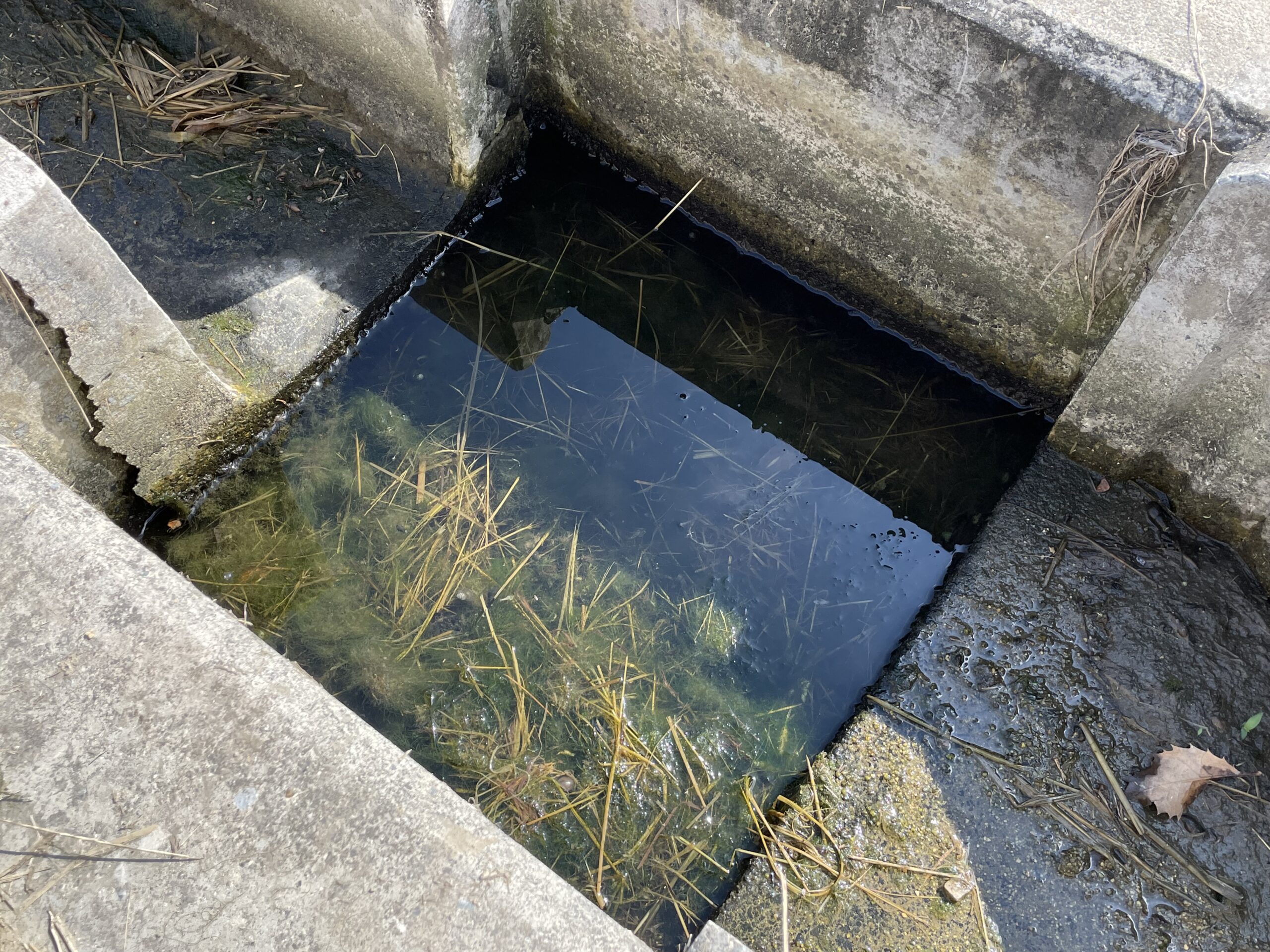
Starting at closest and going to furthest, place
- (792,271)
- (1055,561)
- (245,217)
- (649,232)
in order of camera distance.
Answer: (1055,561) → (245,217) → (792,271) → (649,232)

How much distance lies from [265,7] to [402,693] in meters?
2.75

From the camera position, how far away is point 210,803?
4.79 ft

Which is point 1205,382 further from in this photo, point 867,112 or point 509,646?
point 509,646

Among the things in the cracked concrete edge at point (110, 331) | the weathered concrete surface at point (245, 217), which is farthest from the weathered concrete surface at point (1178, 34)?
the cracked concrete edge at point (110, 331)

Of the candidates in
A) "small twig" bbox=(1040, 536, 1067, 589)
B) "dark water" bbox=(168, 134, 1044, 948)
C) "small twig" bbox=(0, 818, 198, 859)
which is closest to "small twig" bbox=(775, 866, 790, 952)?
"dark water" bbox=(168, 134, 1044, 948)

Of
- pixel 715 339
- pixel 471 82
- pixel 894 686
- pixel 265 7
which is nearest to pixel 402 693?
pixel 894 686

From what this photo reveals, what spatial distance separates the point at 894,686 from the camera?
8.13 ft

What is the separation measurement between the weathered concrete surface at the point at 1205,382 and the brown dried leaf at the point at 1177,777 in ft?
2.02

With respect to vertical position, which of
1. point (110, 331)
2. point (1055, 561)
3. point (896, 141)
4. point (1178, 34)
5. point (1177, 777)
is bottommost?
point (110, 331)

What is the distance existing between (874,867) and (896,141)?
2135 mm

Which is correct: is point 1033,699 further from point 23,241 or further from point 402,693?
point 23,241

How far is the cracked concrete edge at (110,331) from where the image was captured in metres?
2.27

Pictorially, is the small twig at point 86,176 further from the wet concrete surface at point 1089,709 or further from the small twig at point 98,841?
the wet concrete surface at point 1089,709

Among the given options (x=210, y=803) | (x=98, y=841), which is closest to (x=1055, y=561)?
(x=210, y=803)
